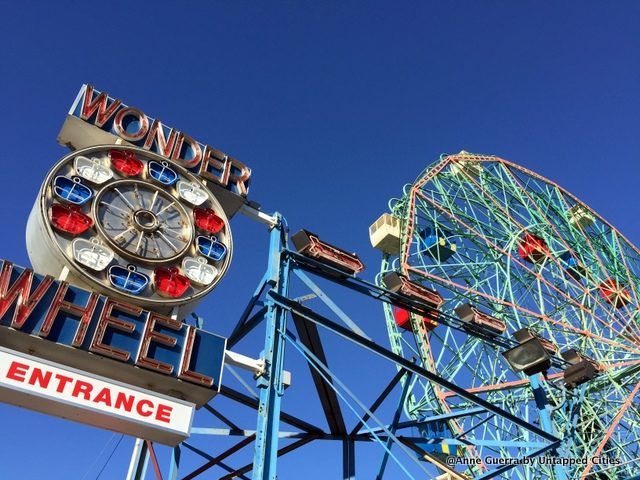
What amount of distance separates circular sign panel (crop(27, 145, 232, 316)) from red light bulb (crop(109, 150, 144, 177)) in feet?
0.07

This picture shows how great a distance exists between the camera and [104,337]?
33.4ft

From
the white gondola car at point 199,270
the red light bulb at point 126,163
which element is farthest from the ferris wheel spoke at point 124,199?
the white gondola car at point 199,270

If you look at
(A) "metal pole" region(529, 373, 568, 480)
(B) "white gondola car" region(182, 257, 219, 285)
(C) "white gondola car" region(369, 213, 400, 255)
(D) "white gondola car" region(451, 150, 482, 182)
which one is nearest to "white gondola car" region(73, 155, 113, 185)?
(B) "white gondola car" region(182, 257, 219, 285)

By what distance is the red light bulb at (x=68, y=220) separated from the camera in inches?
440

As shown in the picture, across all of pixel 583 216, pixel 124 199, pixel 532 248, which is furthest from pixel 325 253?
pixel 583 216

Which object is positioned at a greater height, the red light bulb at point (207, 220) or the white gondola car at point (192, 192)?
the white gondola car at point (192, 192)

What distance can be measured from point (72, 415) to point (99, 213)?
3997 mm

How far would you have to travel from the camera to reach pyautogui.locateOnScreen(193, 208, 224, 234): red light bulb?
44.7ft

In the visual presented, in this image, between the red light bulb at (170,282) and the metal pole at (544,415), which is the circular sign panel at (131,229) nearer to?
the red light bulb at (170,282)

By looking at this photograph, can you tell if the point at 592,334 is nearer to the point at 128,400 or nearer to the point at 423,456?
the point at 423,456

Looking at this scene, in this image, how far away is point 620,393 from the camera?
2380 cm

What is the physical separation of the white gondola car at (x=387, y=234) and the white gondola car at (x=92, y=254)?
16.9 m

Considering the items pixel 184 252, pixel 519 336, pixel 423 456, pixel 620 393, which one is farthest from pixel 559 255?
pixel 184 252

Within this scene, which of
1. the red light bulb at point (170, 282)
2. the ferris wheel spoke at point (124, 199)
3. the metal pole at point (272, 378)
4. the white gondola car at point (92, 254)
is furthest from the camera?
the ferris wheel spoke at point (124, 199)
